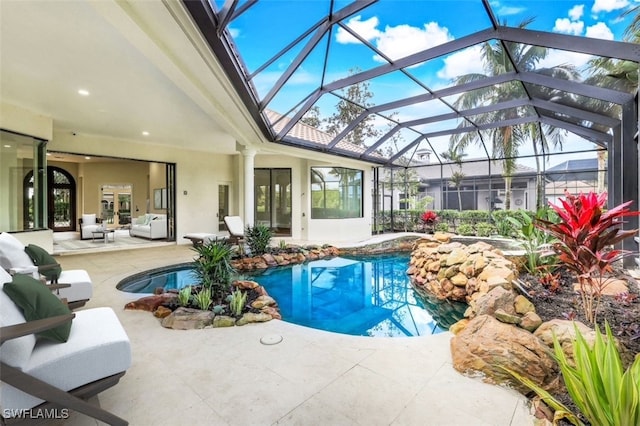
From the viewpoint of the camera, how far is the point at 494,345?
2.45m

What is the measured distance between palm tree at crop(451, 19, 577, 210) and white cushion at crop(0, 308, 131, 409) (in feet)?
19.7

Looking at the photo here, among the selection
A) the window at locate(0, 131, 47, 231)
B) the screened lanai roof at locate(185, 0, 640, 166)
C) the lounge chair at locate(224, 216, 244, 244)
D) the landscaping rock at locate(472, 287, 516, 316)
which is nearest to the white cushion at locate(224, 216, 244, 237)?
the lounge chair at locate(224, 216, 244, 244)

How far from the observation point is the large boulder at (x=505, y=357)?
7.35ft

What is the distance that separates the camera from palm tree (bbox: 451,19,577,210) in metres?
5.08

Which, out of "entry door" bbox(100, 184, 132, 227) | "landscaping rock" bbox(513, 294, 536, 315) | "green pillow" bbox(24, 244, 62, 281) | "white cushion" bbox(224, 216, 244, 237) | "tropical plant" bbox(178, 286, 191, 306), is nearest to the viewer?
"landscaping rock" bbox(513, 294, 536, 315)

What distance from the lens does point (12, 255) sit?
3355 mm

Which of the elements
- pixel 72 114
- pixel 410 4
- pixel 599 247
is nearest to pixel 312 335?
pixel 599 247

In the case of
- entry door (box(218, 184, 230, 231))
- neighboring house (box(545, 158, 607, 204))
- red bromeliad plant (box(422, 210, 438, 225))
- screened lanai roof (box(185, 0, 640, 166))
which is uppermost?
screened lanai roof (box(185, 0, 640, 166))

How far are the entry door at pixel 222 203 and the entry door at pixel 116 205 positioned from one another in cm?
570

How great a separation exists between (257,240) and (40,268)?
4.83m

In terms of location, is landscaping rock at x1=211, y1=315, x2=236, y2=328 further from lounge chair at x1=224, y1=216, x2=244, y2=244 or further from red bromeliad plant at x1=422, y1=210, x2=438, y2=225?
red bromeliad plant at x1=422, y1=210, x2=438, y2=225

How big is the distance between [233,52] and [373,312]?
431 cm

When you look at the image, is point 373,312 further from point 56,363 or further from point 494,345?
point 56,363

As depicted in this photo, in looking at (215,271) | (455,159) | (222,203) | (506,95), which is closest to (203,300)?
(215,271)
